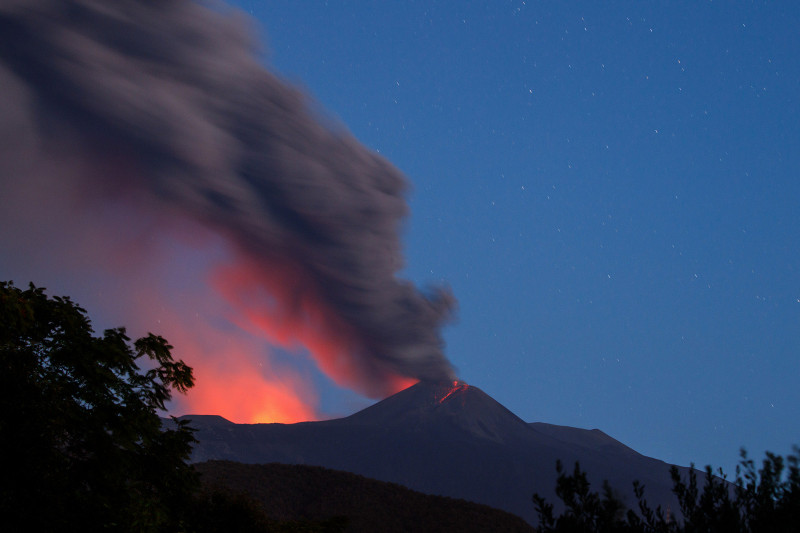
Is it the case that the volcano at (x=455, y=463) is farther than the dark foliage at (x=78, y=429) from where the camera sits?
Yes

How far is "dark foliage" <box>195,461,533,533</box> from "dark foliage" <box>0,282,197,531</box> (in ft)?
102

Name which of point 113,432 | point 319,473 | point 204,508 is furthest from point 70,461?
point 319,473

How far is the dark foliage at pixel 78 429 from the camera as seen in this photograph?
13008 mm

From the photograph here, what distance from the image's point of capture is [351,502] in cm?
5434

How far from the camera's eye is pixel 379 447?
198 meters

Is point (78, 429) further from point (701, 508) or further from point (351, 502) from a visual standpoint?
point (351, 502)

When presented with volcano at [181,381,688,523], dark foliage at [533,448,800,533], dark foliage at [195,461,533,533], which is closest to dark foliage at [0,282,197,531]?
dark foliage at [533,448,800,533]

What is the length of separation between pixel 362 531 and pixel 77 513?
37.5m

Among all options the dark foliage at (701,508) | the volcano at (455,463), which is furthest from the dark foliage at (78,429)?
the volcano at (455,463)

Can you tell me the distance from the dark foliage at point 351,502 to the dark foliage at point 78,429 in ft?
102

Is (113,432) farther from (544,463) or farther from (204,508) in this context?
(544,463)

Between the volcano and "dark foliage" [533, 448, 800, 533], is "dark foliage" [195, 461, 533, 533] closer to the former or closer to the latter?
"dark foliage" [533, 448, 800, 533]

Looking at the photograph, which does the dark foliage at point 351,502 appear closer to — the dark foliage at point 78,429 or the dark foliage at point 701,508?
the dark foliage at point 78,429

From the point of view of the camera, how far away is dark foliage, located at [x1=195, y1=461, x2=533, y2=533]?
49.7 meters
